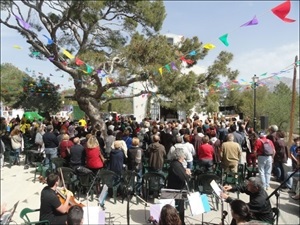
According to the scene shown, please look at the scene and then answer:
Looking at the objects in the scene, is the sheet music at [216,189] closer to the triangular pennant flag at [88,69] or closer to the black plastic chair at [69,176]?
the black plastic chair at [69,176]

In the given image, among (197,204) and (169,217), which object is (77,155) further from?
(169,217)

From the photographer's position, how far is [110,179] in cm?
646

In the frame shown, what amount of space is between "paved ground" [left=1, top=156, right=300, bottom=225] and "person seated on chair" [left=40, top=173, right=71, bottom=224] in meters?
0.41

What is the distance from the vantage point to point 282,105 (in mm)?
32594

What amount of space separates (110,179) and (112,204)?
2.11 feet

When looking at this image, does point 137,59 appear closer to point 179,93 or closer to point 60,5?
point 179,93

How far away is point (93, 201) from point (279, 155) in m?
4.96

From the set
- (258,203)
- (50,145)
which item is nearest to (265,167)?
(258,203)

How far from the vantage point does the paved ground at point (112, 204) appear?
5.81 m

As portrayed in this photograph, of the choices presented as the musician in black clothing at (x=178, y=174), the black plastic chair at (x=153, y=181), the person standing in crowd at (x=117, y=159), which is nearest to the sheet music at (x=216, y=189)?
the musician in black clothing at (x=178, y=174)

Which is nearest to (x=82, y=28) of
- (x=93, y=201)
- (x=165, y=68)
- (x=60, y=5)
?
(x=60, y=5)

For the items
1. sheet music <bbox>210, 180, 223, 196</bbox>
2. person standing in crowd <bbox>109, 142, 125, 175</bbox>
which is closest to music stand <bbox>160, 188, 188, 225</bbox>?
sheet music <bbox>210, 180, 223, 196</bbox>

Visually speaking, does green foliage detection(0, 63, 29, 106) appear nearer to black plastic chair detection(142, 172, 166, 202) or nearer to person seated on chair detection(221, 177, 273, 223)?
black plastic chair detection(142, 172, 166, 202)

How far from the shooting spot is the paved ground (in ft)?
19.1
